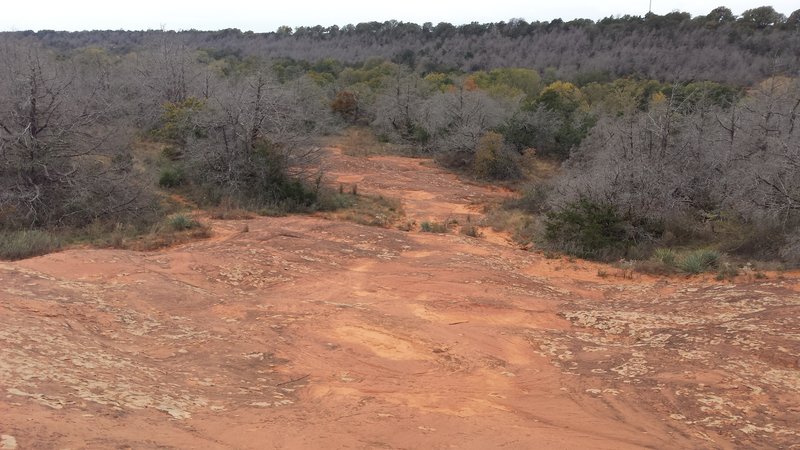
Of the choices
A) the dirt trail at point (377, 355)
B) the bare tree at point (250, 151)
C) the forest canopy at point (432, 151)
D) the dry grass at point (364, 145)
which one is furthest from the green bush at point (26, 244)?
the dry grass at point (364, 145)

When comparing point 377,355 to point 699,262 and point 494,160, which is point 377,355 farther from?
point 494,160

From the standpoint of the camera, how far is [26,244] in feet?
33.9

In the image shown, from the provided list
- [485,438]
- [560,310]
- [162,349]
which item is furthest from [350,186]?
[485,438]

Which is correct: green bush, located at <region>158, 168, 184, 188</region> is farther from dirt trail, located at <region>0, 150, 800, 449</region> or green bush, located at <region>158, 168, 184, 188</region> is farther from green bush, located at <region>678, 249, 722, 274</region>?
green bush, located at <region>678, 249, 722, 274</region>

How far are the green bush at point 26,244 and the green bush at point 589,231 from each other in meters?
10.4

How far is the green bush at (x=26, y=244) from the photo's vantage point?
10008mm

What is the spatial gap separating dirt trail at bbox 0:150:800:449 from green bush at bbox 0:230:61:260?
1.31m

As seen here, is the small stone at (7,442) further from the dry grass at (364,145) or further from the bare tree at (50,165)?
the dry grass at (364,145)

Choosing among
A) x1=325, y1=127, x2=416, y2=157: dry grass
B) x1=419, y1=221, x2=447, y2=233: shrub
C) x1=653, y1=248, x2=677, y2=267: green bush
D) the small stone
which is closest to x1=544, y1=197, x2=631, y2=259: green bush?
x1=653, y1=248, x2=677, y2=267: green bush

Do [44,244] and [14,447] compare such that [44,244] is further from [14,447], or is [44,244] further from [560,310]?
[560,310]

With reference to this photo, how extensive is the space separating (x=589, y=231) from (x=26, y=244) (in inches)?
446

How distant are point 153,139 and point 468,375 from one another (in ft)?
65.1

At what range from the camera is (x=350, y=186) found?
21.1 meters

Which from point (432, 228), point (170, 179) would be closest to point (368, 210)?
point (432, 228)
